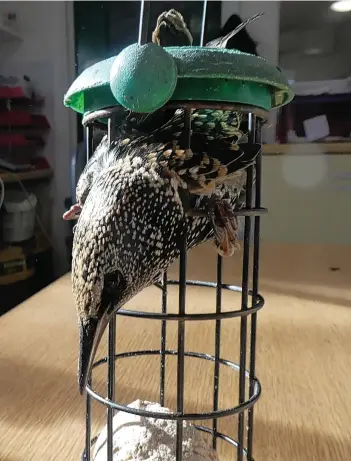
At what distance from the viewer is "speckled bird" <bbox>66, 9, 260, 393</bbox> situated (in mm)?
219

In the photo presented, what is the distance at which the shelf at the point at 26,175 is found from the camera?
1366 millimetres

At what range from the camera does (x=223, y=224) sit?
0.25 meters

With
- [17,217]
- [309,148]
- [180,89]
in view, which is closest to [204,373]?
[180,89]

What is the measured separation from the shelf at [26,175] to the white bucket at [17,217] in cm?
5


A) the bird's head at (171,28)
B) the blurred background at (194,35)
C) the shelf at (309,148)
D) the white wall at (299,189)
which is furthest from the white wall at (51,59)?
the bird's head at (171,28)

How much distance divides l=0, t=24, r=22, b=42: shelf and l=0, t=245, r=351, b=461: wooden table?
3.35 feet

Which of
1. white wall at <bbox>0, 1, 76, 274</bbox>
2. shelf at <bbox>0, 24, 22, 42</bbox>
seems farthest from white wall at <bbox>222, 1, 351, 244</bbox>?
shelf at <bbox>0, 24, 22, 42</bbox>

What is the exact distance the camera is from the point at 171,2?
1.45m

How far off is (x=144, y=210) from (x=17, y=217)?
4.00 ft

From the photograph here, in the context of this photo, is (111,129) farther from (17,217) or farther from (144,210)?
(17,217)

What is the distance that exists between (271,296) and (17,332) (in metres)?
Answer: 0.36

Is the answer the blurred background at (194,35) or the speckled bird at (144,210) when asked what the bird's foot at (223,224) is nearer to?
the speckled bird at (144,210)

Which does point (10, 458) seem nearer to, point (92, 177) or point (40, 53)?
point (92, 177)

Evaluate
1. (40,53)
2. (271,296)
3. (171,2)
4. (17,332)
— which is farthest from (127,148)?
(40,53)
